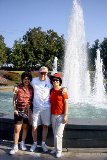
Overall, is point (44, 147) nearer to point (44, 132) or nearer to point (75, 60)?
point (44, 132)

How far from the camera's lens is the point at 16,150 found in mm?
6566

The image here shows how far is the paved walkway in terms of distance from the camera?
6.31m

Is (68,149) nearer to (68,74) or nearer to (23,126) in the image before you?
(23,126)

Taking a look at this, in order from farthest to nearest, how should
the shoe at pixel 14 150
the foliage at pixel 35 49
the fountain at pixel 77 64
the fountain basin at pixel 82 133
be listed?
the foliage at pixel 35 49 < the fountain at pixel 77 64 < the fountain basin at pixel 82 133 < the shoe at pixel 14 150

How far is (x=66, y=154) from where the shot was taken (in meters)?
6.54

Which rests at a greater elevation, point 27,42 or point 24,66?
point 27,42

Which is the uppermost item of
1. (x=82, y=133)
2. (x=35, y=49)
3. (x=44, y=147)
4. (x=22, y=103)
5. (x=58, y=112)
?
(x=35, y=49)

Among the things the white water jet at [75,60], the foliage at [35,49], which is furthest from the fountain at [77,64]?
the foliage at [35,49]

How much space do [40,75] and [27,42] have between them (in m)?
49.2

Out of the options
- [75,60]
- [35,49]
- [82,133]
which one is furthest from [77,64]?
[35,49]

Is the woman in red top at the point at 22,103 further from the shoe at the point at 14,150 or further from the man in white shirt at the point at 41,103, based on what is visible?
the man in white shirt at the point at 41,103

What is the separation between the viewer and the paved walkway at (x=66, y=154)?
6.31 metres

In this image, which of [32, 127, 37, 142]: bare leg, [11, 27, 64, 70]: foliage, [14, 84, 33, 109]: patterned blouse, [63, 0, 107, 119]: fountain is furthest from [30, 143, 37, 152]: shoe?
[11, 27, 64, 70]: foliage

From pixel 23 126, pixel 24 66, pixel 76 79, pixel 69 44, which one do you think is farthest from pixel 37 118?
pixel 24 66
